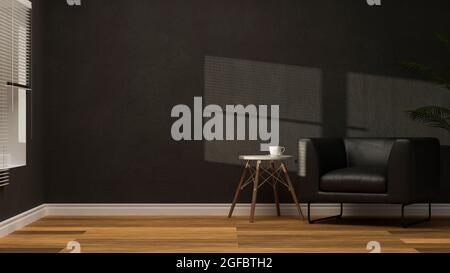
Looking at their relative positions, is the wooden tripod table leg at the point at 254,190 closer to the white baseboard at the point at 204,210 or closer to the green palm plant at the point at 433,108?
the white baseboard at the point at 204,210

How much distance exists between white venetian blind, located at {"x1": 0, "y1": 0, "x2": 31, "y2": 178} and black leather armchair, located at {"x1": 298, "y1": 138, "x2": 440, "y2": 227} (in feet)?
7.93

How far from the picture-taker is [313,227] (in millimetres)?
5176

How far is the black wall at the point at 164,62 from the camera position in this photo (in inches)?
237

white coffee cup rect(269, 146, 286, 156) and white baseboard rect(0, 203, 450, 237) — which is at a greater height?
white coffee cup rect(269, 146, 286, 156)

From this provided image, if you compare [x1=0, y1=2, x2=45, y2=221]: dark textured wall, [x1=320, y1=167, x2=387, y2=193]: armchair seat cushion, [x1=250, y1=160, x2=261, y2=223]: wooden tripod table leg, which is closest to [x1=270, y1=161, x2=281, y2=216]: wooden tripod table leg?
[x1=250, y1=160, x2=261, y2=223]: wooden tripod table leg

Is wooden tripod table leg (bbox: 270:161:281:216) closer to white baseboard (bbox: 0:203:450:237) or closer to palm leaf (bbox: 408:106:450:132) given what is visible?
white baseboard (bbox: 0:203:450:237)

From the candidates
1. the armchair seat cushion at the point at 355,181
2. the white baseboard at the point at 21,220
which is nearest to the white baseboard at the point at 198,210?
the white baseboard at the point at 21,220

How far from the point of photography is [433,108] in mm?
5523

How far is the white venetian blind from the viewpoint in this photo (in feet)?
15.7

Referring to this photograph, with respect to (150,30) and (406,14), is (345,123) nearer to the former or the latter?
(406,14)

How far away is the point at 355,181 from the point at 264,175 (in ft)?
3.90

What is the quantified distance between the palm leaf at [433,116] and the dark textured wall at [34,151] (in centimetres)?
342

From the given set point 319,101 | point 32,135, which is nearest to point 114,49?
point 32,135

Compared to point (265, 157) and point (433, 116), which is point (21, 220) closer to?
point (265, 157)
